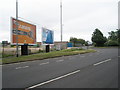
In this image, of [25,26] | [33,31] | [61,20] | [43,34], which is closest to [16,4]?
[25,26]

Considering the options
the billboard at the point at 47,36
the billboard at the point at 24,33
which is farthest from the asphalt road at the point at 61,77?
the billboard at the point at 47,36

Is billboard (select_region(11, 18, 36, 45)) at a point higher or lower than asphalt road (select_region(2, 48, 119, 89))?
higher

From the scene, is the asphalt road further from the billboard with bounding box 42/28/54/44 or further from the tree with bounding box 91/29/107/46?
the tree with bounding box 91/29/107/46

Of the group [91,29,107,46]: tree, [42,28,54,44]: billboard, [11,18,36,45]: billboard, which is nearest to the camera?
[11,18,36,45]: billboard

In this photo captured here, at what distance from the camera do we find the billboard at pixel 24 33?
804 inches

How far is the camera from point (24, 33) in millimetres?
23375

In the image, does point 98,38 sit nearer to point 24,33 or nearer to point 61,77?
point 24,33

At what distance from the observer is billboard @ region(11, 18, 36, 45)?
67.0 feet

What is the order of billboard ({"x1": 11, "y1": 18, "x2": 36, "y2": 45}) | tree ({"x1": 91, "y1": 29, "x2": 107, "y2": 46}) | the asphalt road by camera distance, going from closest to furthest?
the asphalt road, billboard ({"x1": 11, "y1": 18, "x2": 36, "y2": 45}), tree ({"x1": 91, "y1": 29, "x2": 107, "y2": 46})

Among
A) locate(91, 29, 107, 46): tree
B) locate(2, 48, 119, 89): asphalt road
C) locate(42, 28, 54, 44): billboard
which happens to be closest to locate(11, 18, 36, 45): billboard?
locate(42, 28, 54, 44): billboard

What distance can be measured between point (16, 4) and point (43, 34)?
416 inches

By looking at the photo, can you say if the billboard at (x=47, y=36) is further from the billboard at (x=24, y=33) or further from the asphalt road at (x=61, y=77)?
the asphalt road at (x=61, y=77)

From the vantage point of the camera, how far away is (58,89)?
5293 mm

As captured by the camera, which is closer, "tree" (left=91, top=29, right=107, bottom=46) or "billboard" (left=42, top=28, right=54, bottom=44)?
"billboard" (left=42, top=28, right=54, bottom=44)
